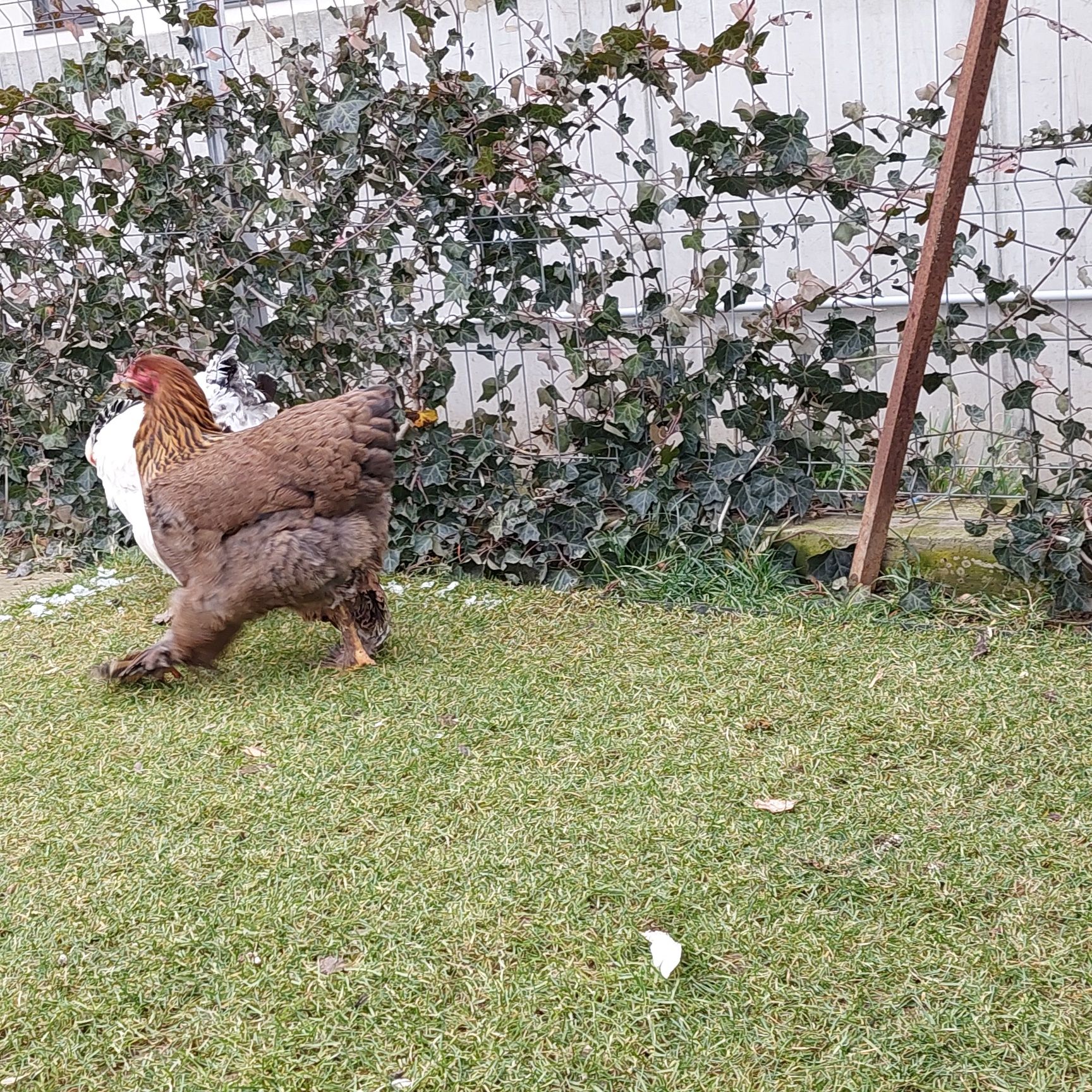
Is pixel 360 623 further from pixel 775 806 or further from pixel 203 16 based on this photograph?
pixel 203 16

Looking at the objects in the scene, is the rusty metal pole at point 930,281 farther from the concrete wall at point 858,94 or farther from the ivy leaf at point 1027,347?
the concrete wall at point 858,94

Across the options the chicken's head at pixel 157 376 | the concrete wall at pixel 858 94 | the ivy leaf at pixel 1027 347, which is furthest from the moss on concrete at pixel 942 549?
the chicken's head at pixel 157 376

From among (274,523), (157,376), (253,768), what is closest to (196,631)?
(274,523)

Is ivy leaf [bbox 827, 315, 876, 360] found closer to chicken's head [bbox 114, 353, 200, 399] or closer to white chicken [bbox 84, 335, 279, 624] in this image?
white chicken [bbox 84, 335, 279, 624]

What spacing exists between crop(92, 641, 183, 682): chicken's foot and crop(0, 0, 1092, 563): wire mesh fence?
1773 millimetres

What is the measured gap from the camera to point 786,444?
4590mm

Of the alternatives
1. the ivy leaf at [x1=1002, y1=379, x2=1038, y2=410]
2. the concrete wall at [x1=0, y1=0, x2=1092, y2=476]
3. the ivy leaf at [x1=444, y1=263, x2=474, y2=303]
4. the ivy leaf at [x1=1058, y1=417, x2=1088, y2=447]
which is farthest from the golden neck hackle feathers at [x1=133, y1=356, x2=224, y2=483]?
the ivy leaf at [x1=1058, y1=417, x2=1088, y2=447]

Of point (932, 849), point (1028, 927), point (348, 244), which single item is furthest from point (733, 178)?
point (1028, 927)

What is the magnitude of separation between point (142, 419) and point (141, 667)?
109 cm

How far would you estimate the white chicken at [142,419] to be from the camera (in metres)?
4.64

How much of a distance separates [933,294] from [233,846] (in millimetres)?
2919

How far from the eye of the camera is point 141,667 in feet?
12.7

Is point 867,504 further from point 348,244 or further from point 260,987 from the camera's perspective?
point 260,987

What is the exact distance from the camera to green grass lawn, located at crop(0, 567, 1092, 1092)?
2168 millimetres
